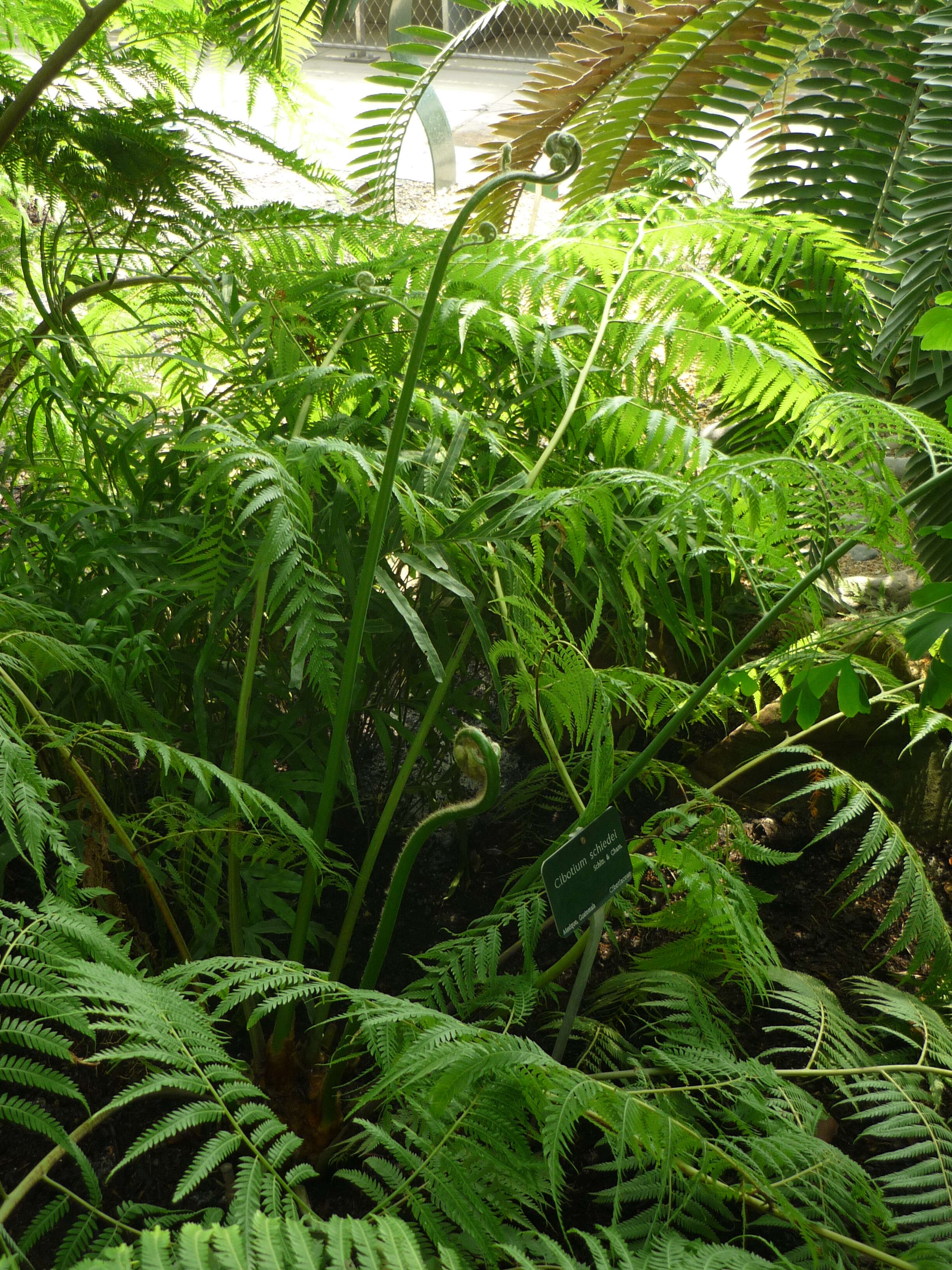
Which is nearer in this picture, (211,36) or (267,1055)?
(267,1055)

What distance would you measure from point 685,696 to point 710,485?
0.32 metres

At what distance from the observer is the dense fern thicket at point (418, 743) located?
663 millimetres

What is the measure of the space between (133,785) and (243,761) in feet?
0.73

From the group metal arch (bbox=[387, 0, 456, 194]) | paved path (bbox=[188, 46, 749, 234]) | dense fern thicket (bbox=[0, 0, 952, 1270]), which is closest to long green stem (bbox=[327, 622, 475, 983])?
dense fern thicket (bbox=[0, 0, 952, 1270])

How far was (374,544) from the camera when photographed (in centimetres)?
83

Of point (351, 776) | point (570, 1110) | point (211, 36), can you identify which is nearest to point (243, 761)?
point (351, 776)

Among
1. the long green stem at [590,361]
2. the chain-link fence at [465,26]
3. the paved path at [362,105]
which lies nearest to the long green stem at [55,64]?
the long green stem at [590,361]

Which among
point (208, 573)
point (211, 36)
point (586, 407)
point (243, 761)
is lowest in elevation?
point (243, 761)

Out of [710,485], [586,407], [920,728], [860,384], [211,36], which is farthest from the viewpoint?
[860,384]

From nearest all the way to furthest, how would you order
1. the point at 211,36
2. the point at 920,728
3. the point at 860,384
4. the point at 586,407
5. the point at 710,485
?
the point at 710,485 < the point at 586,407 < the point at 920,728 < the point at 211,36 < the point at 860,384

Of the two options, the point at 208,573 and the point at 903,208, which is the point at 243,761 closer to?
the point at 208,573

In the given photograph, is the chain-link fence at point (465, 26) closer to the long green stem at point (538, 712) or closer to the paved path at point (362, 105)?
the paved path at point (362, 105)

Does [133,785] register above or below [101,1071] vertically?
above

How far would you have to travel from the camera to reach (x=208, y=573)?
99 centimetres
